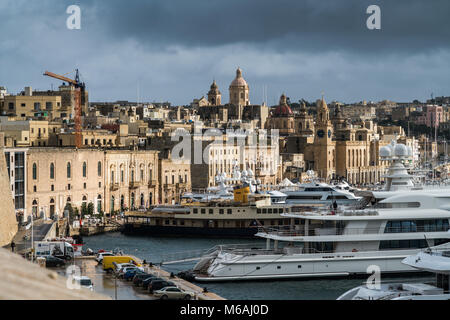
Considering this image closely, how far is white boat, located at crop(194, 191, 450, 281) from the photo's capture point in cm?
3484

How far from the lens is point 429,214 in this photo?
36.4 m

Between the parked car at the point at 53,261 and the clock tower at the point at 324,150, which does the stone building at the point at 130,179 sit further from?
the clock tower at the point at 324,150

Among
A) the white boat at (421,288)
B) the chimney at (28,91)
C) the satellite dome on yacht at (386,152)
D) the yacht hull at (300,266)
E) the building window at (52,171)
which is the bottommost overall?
the yacht hull at (300,266)

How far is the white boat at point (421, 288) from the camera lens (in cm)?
2420

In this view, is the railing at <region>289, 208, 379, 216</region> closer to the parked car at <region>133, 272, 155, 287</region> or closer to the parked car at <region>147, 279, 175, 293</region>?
the parked car at <region>133, 272, 155, 287</region>

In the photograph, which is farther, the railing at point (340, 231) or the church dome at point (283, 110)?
the church dome at point (283, 110)

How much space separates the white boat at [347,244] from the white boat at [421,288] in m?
8.51

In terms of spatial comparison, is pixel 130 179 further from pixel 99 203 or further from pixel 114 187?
pixel 99 203

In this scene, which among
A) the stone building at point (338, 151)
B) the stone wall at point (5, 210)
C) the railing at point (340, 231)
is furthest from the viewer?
the stone building at point (338, 151)

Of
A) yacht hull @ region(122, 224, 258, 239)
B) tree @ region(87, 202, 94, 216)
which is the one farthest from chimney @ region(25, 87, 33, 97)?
yacht hull @ region(122, 224, 258, 239)

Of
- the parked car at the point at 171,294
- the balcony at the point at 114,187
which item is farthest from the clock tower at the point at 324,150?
the parked car at the point at 171,294

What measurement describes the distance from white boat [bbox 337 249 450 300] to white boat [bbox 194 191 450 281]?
851 cm

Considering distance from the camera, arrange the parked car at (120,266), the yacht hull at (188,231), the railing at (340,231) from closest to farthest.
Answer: the parked car at (120,266) → the railing at (340,231) → the yacht hull at (188,231)

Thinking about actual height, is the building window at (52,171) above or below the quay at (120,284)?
above
